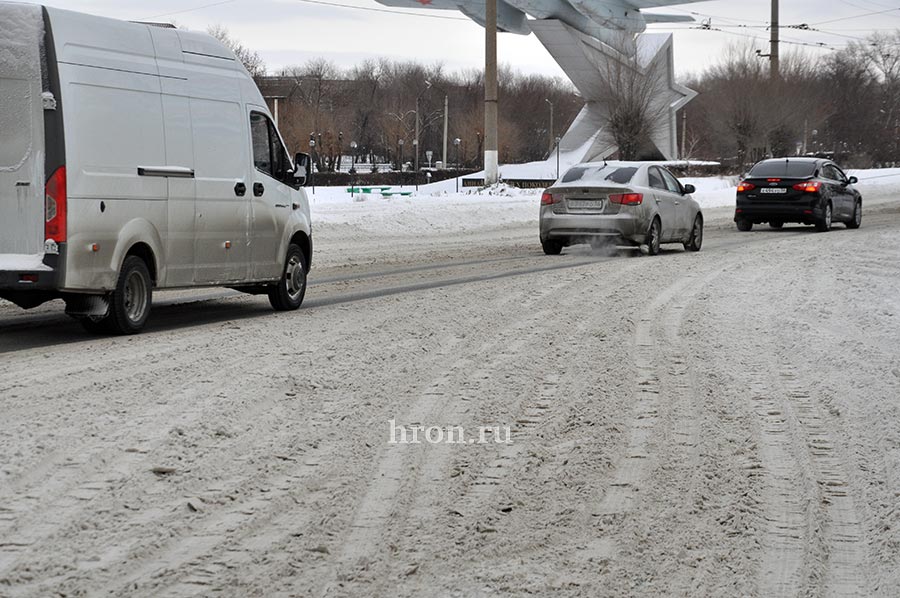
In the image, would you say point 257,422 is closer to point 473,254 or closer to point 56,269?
point 56,269

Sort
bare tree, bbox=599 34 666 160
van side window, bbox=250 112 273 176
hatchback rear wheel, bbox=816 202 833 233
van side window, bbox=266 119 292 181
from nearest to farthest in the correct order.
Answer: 1. van side window, bbox=250 112 273 176
2. van side window, bbox=266 119 292 181
3. hatchback rear wheel, bbox=816 202 833 233
4. bare tree, bbox=599 34 666 160

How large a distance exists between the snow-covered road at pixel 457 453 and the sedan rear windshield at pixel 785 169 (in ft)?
48.6

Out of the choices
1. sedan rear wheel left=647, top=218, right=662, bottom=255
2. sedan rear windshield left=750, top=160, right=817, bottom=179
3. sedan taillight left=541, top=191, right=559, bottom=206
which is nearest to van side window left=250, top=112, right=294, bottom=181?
sedan taillight left=541, top=191, right=559, bottom=206

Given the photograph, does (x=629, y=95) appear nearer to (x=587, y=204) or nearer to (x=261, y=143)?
(x=587, y=204)

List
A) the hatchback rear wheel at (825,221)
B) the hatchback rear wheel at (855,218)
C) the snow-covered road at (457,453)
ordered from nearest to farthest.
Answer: the snow-covered road at (457,453)
the hatchback rear wheel at (825,221)
the hatchback rear wheel at (855,218)

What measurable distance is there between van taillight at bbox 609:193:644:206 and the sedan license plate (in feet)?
0.66

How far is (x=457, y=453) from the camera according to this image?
21.5 ft

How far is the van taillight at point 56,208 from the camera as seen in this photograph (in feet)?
32.0

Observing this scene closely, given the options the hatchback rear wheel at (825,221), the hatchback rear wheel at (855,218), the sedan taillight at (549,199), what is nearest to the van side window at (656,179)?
the sedan taillight at (549,199)

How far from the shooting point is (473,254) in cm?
2177

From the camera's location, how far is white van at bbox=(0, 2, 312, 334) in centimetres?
979

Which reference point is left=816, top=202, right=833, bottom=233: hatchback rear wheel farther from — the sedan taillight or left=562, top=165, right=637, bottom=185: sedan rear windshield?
the sedan taillight

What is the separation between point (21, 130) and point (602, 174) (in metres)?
12.0

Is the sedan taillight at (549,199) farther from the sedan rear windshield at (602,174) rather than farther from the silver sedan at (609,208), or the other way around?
the sedan rear windshield at (602,174)
